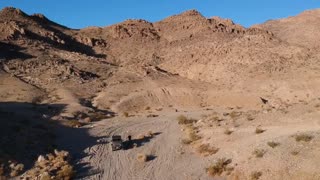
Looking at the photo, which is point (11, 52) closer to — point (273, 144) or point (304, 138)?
point (273, 144)

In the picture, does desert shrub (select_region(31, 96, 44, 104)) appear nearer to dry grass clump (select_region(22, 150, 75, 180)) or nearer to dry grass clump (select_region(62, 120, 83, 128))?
dry grass clump (select_region(62, 120, 83, 128))

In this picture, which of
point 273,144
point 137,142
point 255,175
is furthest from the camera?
point 137,142

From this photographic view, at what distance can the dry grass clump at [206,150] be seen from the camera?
2805 cm

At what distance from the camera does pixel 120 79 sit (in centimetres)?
6712

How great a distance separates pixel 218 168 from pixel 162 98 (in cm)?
3435

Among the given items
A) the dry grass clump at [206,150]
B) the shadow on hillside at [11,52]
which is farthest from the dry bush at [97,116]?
the shadow on hillside at [11,52]

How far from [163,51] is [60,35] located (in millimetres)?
17949

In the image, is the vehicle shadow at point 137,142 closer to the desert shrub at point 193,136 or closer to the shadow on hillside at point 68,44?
the desert shrub at point 193,136

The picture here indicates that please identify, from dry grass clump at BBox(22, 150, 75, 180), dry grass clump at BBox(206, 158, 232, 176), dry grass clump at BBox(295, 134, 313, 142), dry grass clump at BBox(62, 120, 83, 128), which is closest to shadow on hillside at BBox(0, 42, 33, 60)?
dry grass clump at BBox(62, 120, 83, 128)

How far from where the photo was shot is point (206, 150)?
1130 inches

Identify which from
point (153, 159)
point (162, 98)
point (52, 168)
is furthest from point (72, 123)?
point (162, 98)

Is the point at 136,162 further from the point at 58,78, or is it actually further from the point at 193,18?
the point at 193,18

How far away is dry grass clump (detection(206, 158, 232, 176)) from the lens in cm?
2467

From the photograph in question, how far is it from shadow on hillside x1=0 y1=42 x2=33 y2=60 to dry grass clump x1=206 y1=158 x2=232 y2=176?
5240cm
